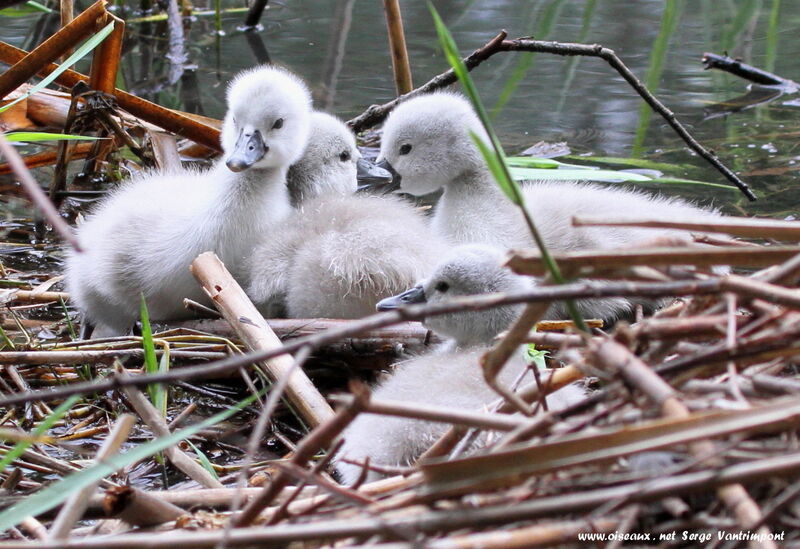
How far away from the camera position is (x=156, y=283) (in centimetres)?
297

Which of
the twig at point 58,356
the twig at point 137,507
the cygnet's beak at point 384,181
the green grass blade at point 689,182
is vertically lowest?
the green grass blade at point 689,182

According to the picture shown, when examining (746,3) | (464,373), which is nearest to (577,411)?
(464,373)

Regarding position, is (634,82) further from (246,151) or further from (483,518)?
(483,518)

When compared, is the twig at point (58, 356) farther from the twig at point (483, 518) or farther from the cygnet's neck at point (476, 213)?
the twig at point (483, 518)

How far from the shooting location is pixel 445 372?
2141mm

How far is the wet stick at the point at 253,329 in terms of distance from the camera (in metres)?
2.29

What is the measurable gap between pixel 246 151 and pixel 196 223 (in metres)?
0.27

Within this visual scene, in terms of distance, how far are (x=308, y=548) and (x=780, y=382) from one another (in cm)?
70

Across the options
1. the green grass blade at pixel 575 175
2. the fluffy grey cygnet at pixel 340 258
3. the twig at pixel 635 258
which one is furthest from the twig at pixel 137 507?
the green grass blade at pixel 575 175

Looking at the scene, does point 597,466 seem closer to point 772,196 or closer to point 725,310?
point 725,310

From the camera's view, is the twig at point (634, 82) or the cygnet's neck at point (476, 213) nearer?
the cygnet's neck at point (476, 213)

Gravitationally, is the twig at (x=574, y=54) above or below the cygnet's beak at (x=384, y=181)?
above

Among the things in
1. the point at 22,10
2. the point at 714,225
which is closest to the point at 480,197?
the point at 714,225

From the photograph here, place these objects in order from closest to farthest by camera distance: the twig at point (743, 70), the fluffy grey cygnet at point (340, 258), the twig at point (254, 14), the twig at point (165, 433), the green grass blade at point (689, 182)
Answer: the twig at point (165, 433)
the fluffy grey cygnet at point (340, 258)
the green grass blade at point (689, 182)
the twig at point (743, 70)
the twig at point (254, 14)
